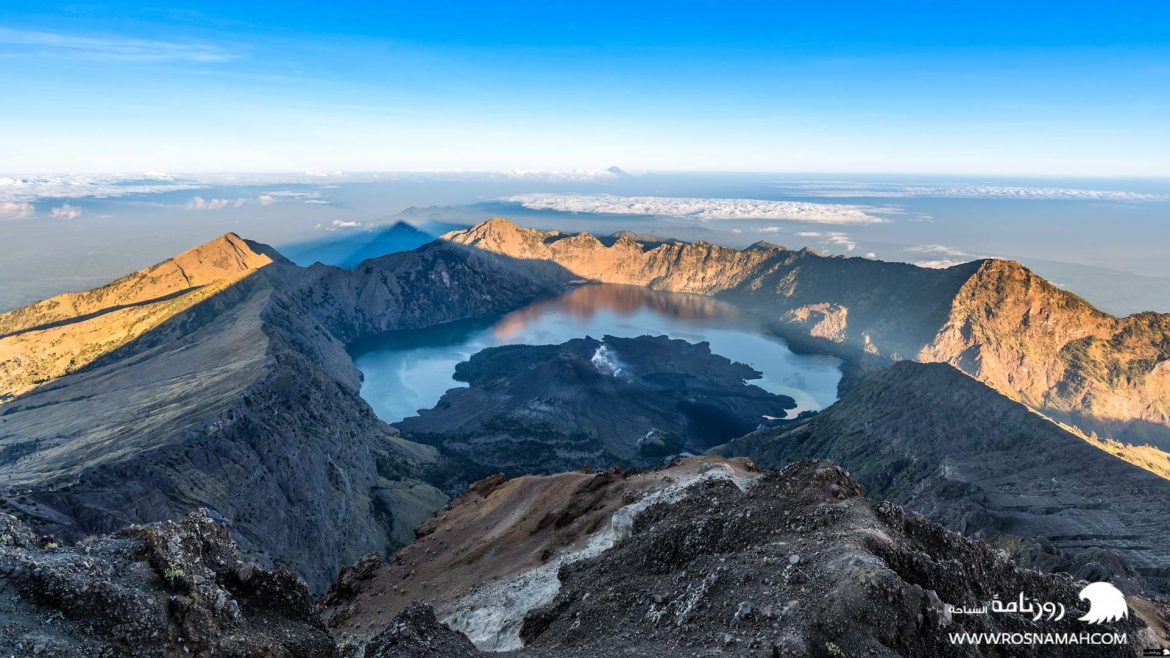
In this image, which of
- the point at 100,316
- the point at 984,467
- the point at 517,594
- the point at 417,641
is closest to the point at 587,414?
the point at 984,467

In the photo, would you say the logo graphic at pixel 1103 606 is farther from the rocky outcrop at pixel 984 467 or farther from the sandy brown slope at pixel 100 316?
the sandy brown slope at pixel 100 316

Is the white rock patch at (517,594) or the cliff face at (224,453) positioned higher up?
the white rock patch at (517,594)

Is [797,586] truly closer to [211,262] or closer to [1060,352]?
[1060,352]

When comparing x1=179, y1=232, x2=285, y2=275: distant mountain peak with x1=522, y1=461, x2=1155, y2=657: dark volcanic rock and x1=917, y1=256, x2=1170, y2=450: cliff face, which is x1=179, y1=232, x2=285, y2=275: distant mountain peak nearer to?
x1=522, y1=461, x2=1155, y2=657: dark volcanic rock

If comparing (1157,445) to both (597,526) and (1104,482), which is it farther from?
(597,526)

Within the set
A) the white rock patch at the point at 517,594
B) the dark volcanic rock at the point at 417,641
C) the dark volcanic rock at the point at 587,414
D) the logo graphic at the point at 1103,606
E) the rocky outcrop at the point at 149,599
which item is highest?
the rocky outcrop at the point at 149,599

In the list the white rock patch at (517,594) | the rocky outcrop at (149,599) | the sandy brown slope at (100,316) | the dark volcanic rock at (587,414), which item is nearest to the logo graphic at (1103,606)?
the white rock patch at (517,594)
